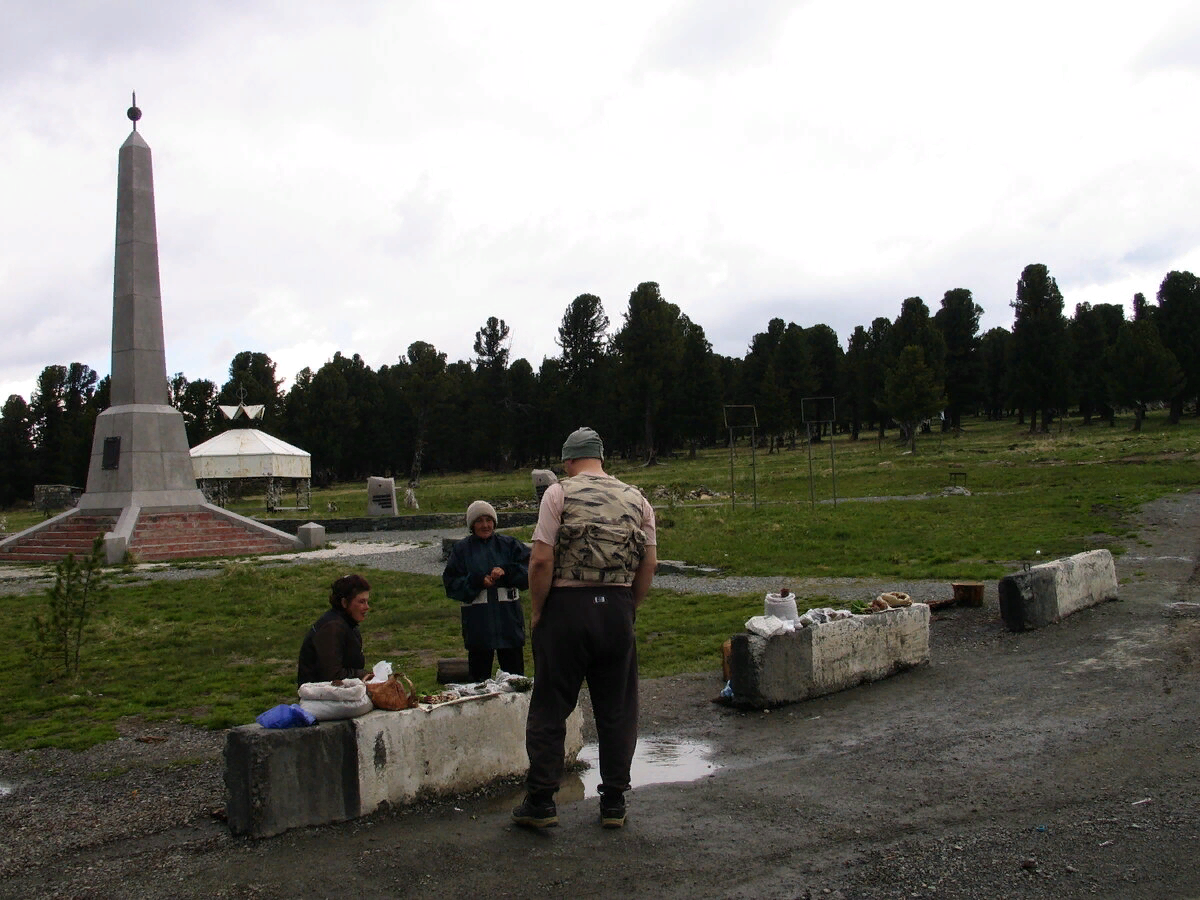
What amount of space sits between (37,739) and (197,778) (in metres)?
1.91

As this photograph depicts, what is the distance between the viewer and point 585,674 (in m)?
4.89

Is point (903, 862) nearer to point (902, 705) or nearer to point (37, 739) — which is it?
point (902, 705)

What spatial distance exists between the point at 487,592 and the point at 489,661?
0.49m

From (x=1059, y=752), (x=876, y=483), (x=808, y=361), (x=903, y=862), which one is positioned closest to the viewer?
(x=903, y=862)

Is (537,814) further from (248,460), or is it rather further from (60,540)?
(248,460)

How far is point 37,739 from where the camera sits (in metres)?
7.04

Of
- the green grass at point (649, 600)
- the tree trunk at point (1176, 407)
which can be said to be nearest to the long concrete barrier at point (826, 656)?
the green grass at point (649, 600)

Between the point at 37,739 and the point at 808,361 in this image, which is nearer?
the point at 37,739

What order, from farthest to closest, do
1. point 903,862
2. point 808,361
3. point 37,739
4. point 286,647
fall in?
point 808,361 → point 286,647 → point 37,739 → point 903,862

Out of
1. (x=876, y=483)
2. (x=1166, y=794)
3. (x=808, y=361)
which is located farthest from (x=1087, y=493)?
(x=808, y=361)

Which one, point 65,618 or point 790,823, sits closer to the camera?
point 790,823

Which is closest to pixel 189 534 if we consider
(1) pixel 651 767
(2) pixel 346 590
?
(2) pixel 346 590

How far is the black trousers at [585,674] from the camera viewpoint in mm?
4715

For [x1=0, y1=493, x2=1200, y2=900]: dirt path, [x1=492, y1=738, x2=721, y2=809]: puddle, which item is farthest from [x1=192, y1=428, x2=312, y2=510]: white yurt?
[x1=492, y1=738, x2=721, y2=809]: puddle
